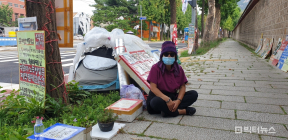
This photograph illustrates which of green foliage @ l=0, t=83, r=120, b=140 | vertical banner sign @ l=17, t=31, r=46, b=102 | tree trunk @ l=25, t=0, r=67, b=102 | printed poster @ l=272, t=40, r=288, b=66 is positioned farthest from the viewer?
printed poster @ l=272, t=40, r=288, b=66

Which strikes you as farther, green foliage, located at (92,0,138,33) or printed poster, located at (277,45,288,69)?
green foliage, located at (92,0,138,33)

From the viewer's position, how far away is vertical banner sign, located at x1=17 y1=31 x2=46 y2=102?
3.11 meters

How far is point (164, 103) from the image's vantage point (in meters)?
3.10

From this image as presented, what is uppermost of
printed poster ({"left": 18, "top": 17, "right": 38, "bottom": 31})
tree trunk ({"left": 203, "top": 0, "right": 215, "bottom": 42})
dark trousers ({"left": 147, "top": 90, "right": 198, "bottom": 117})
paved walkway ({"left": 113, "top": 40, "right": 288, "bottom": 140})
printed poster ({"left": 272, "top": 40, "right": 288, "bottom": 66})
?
tree trunk ({"left": 203, "top": 0, "right": 215, "bottom": 42})

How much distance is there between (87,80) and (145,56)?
1.47m

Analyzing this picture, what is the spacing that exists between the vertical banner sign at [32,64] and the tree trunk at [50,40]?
148mm

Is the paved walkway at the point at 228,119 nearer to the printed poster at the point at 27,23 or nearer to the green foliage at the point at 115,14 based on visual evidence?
the printed poster at the point at 27,23

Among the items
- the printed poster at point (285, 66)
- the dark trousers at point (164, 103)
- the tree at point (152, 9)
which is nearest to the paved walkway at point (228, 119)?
the dark trousers at point (164, 103)

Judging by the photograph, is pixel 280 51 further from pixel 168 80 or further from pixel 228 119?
pixel 168 80

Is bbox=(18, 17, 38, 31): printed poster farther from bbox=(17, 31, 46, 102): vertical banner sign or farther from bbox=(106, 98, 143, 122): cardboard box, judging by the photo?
bbox=(106, 98, 143, 122): cardboard box

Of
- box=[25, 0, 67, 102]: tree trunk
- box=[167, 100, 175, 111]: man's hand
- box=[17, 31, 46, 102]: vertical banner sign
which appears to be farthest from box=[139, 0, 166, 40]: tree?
box=[167, 100, 175, 111]: man's hand

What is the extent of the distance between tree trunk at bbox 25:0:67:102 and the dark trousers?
4.83ft

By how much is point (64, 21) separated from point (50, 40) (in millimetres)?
444

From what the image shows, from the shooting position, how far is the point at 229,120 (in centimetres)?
309
